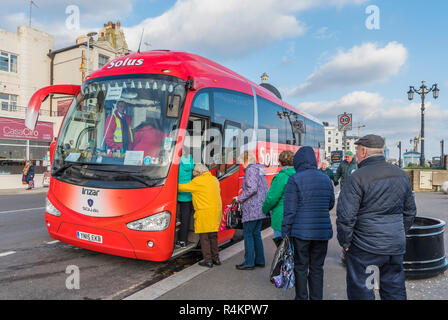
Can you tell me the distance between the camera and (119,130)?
5066 millimetres

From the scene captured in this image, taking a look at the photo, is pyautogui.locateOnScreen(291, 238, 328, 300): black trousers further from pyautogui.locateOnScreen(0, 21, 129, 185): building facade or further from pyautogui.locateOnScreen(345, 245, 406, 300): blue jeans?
pyautogui.locateOnScreen(0, 21, 129, 185): building facade

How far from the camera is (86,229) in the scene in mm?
4797

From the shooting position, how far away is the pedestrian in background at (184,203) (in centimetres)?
494

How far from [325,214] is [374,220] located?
2.18 ft

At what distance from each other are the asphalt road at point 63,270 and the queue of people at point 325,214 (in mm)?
1045

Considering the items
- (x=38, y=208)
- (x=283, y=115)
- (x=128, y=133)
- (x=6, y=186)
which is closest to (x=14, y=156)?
(x=6, y=186)

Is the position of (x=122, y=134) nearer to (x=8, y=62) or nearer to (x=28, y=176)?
(x=28, y=176)

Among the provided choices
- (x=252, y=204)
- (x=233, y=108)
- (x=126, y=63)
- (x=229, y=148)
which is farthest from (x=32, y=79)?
(x=252, y=204)

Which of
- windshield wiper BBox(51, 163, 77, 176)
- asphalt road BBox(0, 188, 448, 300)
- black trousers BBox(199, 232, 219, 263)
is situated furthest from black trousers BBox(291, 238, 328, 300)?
windshield wiper BBox(51, 163, 77, 176)

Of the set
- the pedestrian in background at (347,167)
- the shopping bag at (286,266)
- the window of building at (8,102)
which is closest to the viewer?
the shopping bag at (286,266)

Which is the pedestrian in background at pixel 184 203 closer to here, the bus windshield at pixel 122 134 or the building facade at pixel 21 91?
the bus windshield at pixel 122 134

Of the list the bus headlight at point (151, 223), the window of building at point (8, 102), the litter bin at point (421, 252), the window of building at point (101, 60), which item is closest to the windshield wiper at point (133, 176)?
the bus headlight at point (151, 223)
